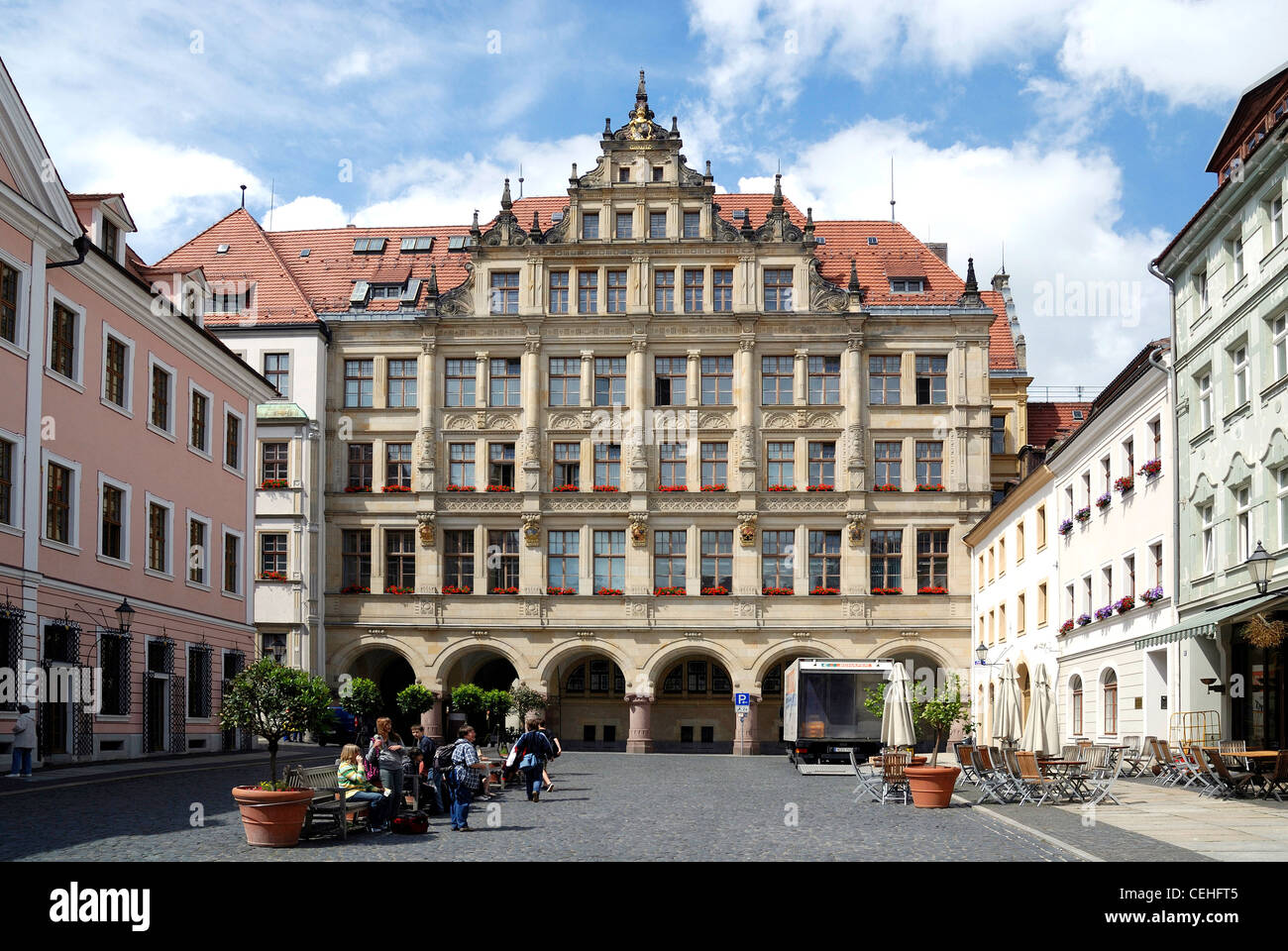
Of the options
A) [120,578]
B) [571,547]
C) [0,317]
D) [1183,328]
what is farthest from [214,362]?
[1183,328]

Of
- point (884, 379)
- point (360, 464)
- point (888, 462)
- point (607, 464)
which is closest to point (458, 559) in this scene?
point (360, 464)

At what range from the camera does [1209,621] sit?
26.5m

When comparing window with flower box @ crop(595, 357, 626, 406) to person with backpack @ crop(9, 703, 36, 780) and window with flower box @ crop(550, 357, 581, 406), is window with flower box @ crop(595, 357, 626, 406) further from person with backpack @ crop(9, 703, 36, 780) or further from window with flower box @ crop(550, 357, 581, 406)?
person with backpack @ crop(9, 703, 36, 780)

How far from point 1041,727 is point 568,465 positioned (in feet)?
107

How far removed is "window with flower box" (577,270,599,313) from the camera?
186 feet

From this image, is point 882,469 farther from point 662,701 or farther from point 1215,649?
point 1215,649

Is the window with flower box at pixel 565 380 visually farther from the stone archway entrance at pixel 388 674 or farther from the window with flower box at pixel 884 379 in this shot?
the stone archway entrance at pixel 388 674

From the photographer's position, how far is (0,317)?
29062 mm

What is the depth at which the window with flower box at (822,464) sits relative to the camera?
2179 inches

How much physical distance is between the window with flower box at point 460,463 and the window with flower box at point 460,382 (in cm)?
168

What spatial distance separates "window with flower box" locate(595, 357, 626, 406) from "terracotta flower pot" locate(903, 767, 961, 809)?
113 ft

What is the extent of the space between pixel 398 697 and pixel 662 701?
12893 mm

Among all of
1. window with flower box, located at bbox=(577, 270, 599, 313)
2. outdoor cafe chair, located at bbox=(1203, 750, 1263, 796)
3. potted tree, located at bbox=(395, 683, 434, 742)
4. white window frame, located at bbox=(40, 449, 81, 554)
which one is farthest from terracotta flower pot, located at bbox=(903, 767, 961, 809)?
window with flower box, located at bbox=(577, 270, 599, 313)

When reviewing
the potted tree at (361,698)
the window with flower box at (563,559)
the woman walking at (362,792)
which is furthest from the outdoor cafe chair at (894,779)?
the window with flower box at (563,559)
